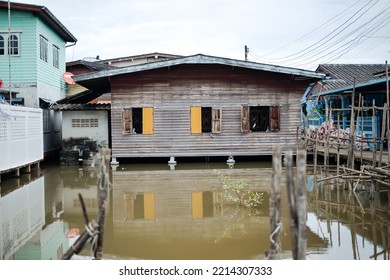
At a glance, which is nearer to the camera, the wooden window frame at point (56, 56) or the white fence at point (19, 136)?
the white fence at point (19, 136)

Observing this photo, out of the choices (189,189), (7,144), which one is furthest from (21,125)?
(189,189)

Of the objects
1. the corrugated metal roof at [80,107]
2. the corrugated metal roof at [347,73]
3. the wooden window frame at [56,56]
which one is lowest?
the corrugated metal roof at [80,107]

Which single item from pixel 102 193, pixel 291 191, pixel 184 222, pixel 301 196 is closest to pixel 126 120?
pixel 184 222

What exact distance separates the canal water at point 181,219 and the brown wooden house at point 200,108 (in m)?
2.89

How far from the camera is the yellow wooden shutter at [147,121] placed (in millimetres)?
15016

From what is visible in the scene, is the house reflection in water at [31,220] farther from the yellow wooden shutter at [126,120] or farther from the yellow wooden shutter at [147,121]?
the yellow wooden shutter at [147,121]

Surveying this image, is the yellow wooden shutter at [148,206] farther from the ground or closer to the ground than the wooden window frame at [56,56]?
closer to the ground

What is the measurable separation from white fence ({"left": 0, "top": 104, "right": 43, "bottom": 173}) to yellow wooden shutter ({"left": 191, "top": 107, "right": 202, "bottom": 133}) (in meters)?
4.45

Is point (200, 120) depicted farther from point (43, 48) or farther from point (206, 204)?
point (206, 204)

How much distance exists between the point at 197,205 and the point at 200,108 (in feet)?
22.0

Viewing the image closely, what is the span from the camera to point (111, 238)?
255 inches

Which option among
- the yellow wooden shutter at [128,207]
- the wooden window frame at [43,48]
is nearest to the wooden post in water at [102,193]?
the yellow wooden shutter at [128,207]

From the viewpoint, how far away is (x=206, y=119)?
50.9 feet

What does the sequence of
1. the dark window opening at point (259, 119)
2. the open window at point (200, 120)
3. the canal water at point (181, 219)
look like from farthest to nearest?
the dark window opening at point (259, 119) → the open window at point (200, 120) → the canal water at point (181, 219)
